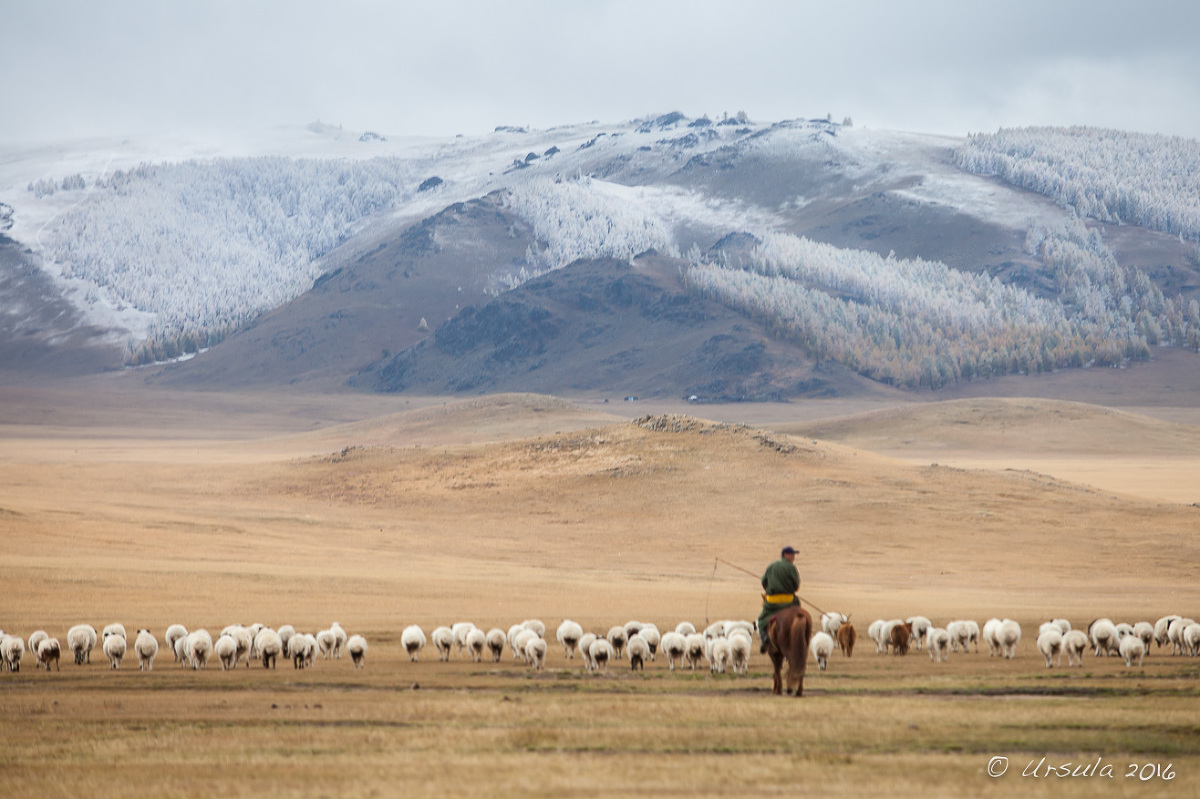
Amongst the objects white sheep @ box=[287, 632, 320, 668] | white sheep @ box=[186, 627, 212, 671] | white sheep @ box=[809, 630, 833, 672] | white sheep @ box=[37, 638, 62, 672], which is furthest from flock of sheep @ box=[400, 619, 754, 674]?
white sheep @ box=[37, 638, 62, 672]

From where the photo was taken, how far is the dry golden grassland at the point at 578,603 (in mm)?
11750

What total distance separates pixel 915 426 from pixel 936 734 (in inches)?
4338

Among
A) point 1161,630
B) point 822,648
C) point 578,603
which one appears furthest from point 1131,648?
point 578,603

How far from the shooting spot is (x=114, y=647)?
21562 millimetres

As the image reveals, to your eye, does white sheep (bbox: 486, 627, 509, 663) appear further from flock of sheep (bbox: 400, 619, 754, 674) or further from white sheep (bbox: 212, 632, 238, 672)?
white sheep (bbox: 212, 632, 238, 672)

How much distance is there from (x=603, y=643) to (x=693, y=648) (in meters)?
1.83

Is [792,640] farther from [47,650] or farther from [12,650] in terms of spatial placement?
[12,650]

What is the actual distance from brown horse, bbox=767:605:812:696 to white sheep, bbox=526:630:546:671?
596 cm

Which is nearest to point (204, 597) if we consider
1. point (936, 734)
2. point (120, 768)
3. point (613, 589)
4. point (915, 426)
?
point (613, 589)

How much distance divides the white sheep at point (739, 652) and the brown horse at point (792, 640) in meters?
3.34

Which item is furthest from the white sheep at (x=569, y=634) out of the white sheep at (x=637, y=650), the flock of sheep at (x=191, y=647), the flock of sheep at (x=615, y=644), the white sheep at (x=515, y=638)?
the flock of sheep at (x=191, y=647)

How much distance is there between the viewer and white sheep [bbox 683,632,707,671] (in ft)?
74.4

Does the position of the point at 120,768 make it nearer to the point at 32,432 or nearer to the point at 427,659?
the point at 427,659

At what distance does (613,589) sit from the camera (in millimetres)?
39250
